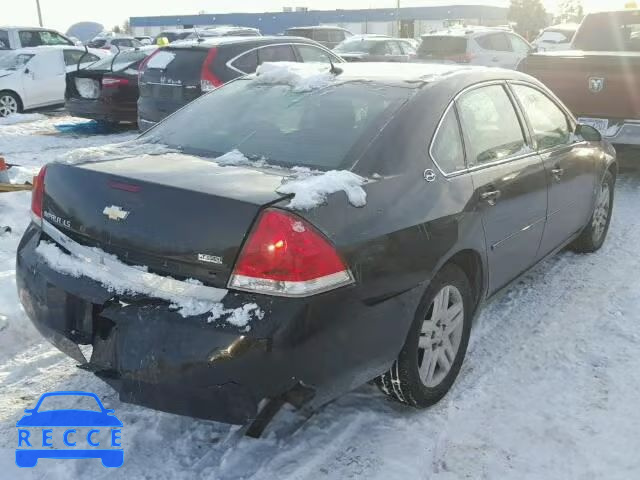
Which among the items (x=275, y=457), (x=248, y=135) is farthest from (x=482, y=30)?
(x=275, y=457)

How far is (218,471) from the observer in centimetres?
268

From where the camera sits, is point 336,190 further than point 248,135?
No

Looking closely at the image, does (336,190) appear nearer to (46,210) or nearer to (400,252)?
(400,252)

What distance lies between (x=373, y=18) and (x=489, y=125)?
193 ft

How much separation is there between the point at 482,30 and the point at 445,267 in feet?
43.4

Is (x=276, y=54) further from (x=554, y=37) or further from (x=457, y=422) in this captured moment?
(x=554, y=37)

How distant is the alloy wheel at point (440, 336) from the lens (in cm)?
309

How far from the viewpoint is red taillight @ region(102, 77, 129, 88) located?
10992 millimetres

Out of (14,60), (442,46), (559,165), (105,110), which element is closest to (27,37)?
(14,60)

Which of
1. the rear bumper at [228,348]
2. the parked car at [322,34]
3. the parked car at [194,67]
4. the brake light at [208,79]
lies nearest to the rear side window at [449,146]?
the rear bumper at [228,348]

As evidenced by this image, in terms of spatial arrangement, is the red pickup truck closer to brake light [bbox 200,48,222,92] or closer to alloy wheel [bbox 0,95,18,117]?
brake light [bbox 200,48,222,92]

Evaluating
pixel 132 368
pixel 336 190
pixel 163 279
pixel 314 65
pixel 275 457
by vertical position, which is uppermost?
pixel 314 65

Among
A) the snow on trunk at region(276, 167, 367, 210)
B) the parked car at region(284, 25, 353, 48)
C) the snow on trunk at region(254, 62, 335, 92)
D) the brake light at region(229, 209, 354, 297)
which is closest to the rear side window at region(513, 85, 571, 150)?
the snow on trunk at region(254, 62, 335, 92)

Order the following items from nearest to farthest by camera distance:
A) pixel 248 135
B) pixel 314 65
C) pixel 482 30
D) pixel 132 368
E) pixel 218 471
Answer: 1. pixel 132 368
2. pixel 218 471
3. pixel 248 135
4. pixel 314 65
5. pixel 482 30
